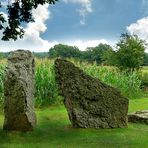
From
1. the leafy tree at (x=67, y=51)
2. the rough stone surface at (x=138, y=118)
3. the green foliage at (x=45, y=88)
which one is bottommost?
the rough stone surface at (x=138, y=118)

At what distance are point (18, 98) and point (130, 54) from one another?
27.4 metres

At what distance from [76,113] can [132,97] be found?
11886 mm

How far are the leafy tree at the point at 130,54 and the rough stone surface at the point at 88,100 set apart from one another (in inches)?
980

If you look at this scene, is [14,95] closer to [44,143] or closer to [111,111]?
[44,143]

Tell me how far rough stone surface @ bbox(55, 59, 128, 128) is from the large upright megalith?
42.2 inches

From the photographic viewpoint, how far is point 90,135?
1212 cm

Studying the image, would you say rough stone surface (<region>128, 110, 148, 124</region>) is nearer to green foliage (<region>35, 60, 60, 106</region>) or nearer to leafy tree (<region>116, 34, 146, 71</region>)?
green foliage (<region>35, 60, 60, 106</region>)

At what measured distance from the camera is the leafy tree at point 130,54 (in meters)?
38.2

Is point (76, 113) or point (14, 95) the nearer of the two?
point (14, 95)

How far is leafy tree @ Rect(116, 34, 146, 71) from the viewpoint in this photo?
125 ft

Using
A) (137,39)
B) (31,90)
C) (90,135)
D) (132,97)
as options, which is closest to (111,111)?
(90,135)

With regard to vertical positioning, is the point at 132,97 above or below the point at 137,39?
below

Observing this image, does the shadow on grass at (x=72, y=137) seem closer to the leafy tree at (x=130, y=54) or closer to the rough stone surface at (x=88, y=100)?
the rough stone surface at (x=88, y=100)

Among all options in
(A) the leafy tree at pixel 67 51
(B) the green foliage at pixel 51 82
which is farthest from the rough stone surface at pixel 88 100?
(A) the leafy tree at pixel 67 51
